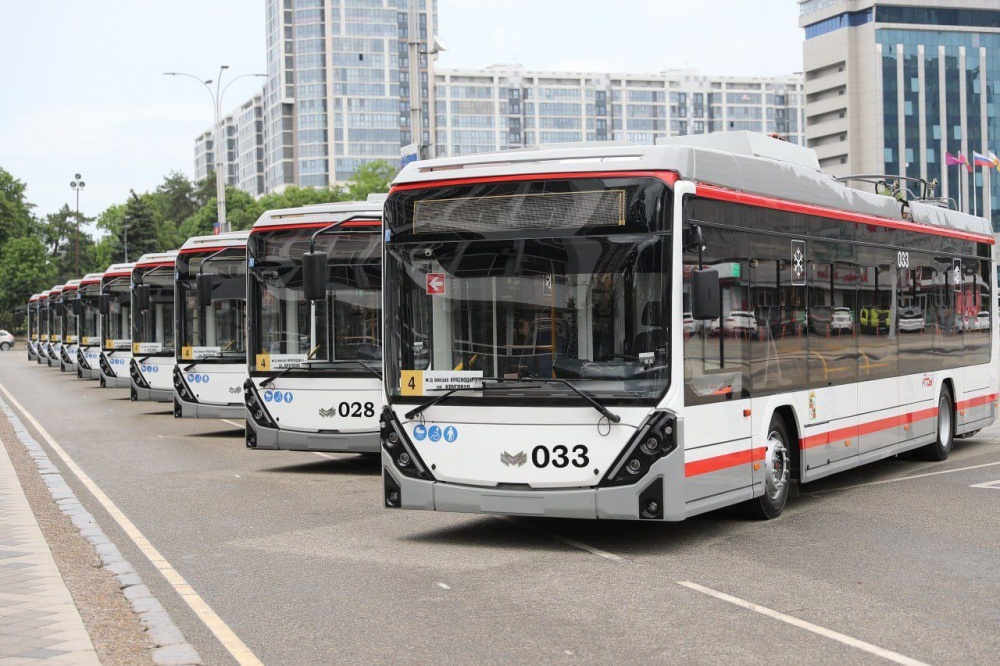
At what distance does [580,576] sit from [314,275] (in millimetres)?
4125

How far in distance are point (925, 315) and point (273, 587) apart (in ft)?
31.4

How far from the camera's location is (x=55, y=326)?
57.6m

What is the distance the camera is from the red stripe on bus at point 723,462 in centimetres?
977

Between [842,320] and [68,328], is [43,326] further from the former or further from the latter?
[842,320]

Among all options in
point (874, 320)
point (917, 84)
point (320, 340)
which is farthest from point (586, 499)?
point (917, 84)

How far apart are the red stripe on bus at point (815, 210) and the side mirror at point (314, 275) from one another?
11.2 ft

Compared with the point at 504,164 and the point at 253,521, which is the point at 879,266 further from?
the point at 253,521

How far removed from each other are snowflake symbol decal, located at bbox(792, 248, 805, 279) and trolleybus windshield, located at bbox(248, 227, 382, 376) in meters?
5.21

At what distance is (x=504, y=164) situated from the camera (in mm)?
10102

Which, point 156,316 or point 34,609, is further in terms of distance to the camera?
point 156,316

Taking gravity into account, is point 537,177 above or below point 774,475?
above

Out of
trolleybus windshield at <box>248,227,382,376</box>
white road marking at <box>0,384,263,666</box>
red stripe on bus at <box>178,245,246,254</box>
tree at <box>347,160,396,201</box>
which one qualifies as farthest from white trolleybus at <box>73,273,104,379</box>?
tree at <box>347,160,396,201</box>

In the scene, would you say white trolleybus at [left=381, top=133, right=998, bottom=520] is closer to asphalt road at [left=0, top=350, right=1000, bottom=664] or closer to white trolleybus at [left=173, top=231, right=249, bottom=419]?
asphalt road at [left=0, top=350, right=1000, bottom=664]

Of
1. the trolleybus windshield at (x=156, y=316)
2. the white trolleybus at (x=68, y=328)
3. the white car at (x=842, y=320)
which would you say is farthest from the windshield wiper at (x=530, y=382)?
the white trolleybus at (x=68, y=328)
